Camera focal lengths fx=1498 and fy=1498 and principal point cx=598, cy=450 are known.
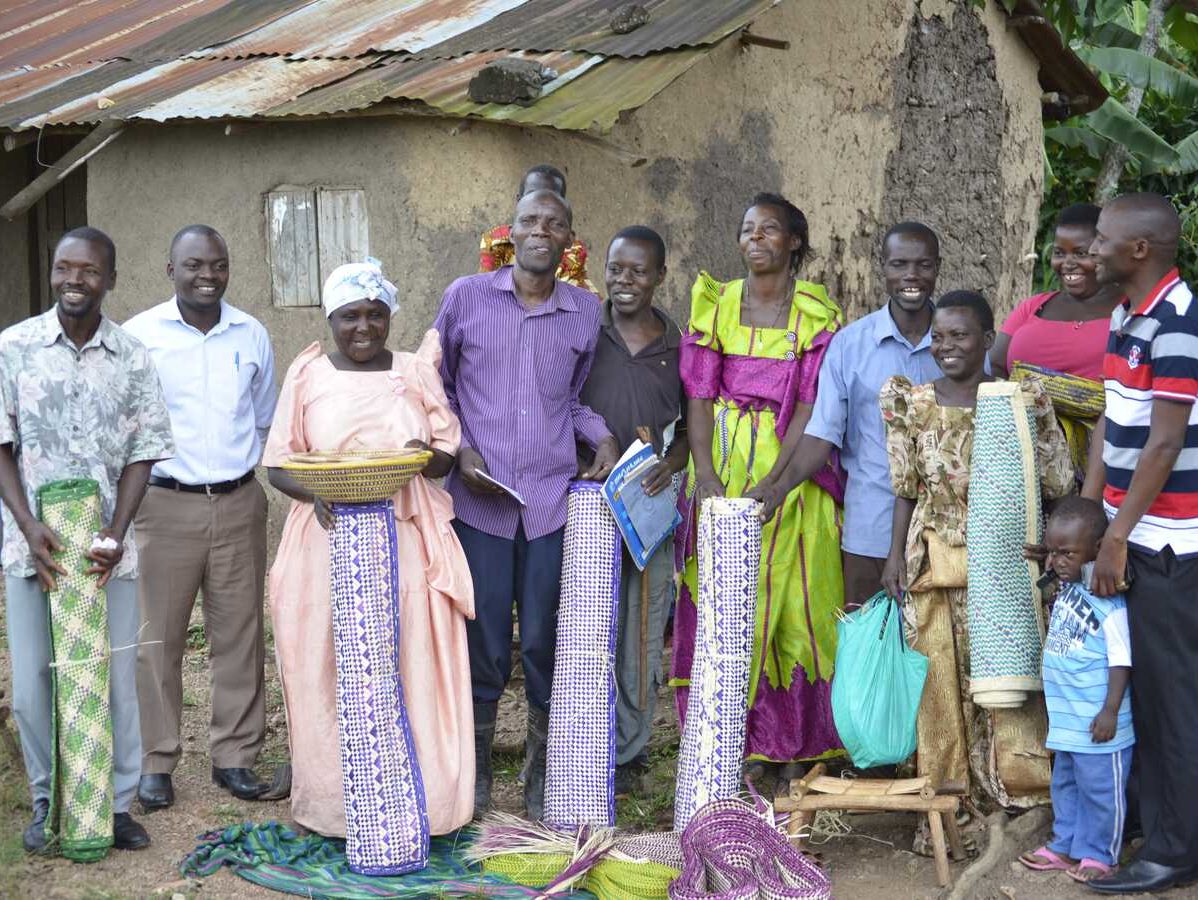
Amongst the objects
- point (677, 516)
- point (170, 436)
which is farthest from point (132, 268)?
point (677, 516)

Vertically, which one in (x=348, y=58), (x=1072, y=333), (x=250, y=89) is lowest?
(x=1072, y=333)

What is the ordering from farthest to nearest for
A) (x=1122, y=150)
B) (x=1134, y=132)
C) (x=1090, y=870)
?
(x=1122, y=150), (x=1134, y=132), (x=1090, y=870)

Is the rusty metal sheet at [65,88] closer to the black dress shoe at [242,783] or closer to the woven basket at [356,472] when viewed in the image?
the black dress shoe at [242,783]

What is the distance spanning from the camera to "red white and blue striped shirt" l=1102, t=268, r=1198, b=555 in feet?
12.8

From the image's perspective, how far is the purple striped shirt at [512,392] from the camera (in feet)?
15.3

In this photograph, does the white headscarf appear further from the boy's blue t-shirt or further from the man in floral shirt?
the boy's blue t-shirt

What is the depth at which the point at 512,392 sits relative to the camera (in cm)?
466

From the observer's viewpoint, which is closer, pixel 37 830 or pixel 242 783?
pixel 37 830

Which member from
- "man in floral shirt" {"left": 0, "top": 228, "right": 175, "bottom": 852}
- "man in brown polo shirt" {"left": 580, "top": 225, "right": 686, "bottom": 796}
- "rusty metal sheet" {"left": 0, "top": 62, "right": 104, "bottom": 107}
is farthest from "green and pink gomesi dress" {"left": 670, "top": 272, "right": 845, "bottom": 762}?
"rusty metal sheet" {"left": 0, "top": 62, "right": 104, "bottom": 107}

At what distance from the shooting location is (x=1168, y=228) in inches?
158

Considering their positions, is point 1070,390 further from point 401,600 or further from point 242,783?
point 242,783

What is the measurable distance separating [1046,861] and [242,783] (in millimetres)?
2595

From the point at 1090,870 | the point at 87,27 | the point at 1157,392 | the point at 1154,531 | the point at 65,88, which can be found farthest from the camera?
the point at 87,27

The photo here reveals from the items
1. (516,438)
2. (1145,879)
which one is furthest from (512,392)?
(1145,879)
